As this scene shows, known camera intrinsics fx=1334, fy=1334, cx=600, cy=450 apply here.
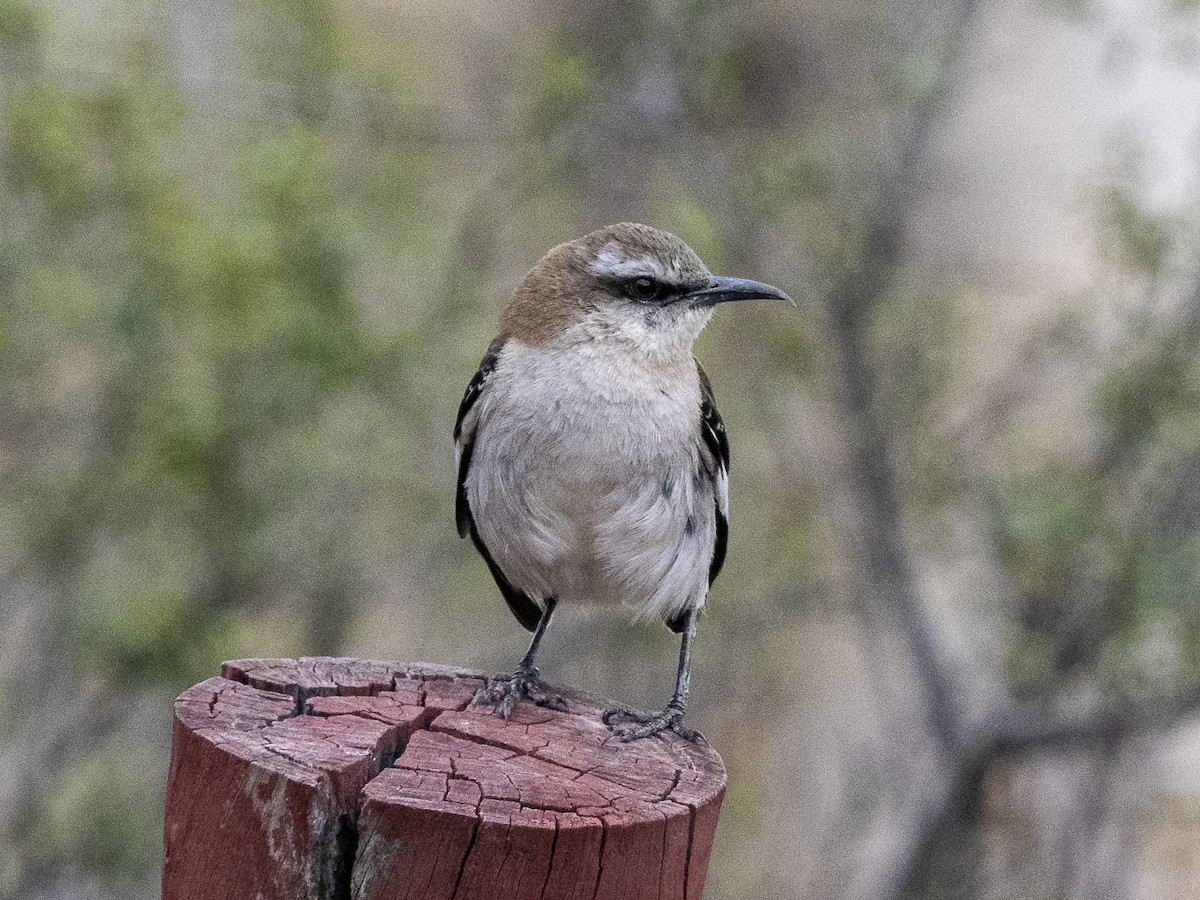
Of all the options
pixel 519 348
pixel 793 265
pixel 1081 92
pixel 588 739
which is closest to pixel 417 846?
pixel 588 739

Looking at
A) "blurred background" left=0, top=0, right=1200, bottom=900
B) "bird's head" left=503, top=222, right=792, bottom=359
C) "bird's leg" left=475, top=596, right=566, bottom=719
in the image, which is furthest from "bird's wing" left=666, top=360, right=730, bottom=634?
"blurred background" left=0, top=0, right=1200, bottom=900

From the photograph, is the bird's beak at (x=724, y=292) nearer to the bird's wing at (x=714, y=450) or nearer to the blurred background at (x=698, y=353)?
the bird's wing at (x=714, y=450)

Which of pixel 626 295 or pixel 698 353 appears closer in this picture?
pixel 626 295

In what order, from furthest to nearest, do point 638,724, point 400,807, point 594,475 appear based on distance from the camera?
point 594,475 < point 638,724 < point 400,807

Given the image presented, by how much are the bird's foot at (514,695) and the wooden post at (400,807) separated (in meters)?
0.18

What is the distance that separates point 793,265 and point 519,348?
323cm

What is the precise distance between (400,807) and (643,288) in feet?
7.76

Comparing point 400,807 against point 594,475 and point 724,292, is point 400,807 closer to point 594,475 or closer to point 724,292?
point 594,475

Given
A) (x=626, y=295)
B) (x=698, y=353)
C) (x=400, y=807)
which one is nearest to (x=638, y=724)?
(x=400, y=807)

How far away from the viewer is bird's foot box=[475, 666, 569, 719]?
331 centimetres

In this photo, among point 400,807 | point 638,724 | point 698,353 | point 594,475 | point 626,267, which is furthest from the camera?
point 698,353

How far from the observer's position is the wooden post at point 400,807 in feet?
7.96

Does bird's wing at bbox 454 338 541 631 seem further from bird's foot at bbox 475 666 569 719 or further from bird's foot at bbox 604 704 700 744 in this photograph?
bird's foot at bbox 604 704 700 744

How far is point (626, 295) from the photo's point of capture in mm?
4434
